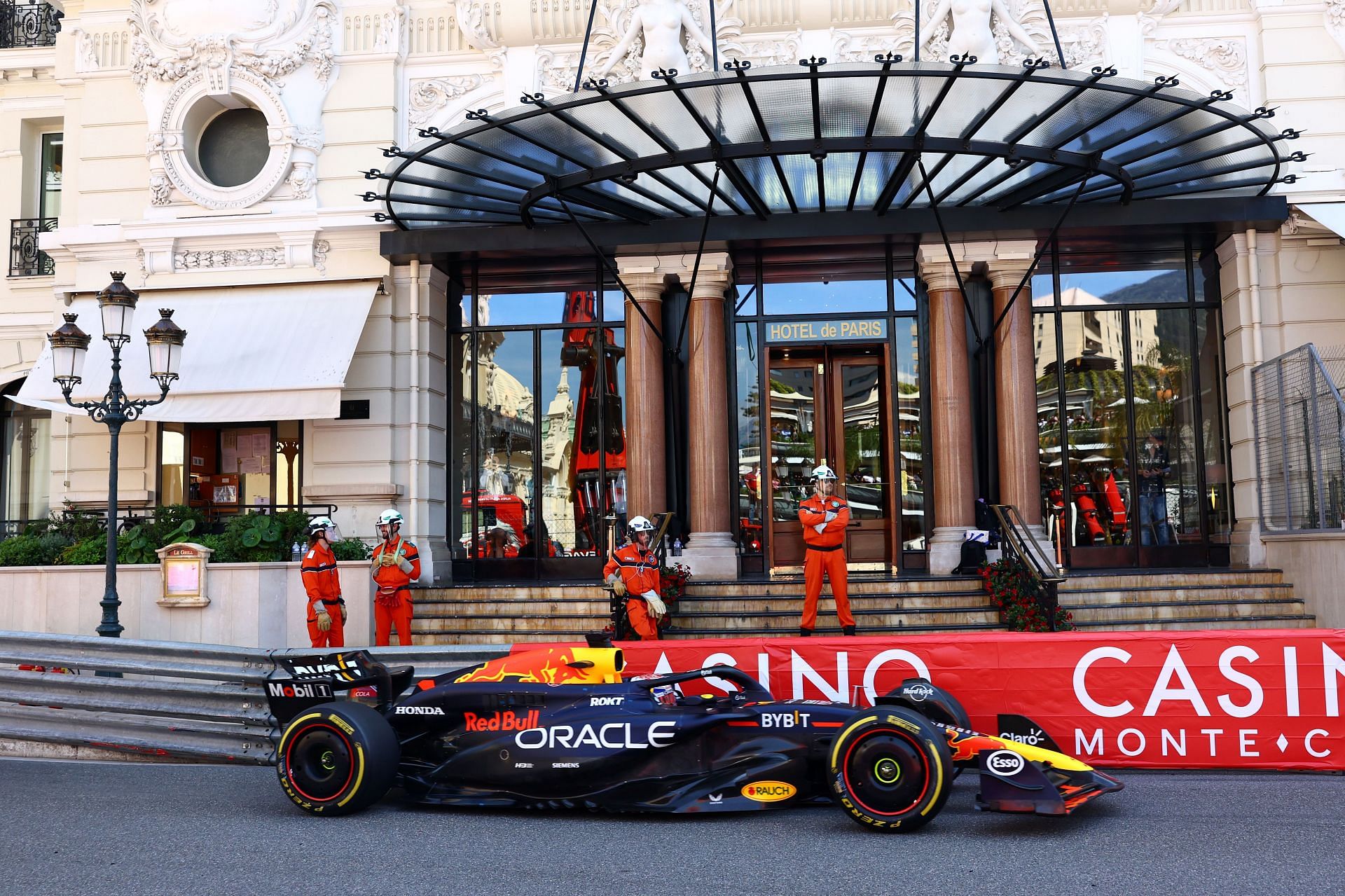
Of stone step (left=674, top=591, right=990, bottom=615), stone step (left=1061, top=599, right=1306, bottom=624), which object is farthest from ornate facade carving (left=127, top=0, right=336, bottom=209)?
stone step (left=1061, top=599, right=1306, bottom=624)

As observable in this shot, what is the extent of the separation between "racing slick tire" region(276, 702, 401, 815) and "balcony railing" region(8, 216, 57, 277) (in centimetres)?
1374

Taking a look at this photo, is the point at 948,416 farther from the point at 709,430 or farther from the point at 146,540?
the point at 146,540

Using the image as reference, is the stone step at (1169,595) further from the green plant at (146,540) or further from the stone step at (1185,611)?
the green plant at (146,540)

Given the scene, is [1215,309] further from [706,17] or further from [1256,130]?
[706,17]

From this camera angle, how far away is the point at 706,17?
643 inches

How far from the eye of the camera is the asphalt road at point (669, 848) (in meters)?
5.78

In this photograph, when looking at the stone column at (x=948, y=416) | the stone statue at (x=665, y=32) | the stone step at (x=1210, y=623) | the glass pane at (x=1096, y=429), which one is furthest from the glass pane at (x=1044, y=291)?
the stone statue at (x=665, y=32)

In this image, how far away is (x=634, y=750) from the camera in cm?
723

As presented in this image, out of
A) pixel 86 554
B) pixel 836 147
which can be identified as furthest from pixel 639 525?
pixel 86 554

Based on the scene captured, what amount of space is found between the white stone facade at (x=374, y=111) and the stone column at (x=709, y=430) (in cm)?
239

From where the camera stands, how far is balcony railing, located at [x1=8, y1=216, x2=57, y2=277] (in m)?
18.3

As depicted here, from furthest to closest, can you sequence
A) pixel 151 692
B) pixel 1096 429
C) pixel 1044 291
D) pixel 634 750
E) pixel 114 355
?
pixel 1044 291
pixel 1096 429
pixel 114 355
pixel 151 692
pixel 634 750

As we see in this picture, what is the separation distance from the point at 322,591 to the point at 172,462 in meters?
5.73

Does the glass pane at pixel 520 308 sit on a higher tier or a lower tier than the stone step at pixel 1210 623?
higher
